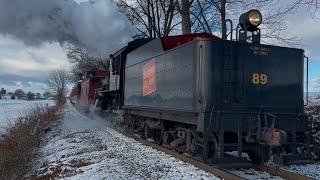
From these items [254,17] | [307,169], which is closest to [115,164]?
[307,169]

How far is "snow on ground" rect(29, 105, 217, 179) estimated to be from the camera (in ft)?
27.7

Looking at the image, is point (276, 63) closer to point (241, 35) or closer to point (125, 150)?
point (241, 35)

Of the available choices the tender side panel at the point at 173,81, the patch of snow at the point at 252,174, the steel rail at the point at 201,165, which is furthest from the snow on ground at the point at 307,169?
the tender side panel at the point at 173,81

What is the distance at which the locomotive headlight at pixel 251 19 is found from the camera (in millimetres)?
9719

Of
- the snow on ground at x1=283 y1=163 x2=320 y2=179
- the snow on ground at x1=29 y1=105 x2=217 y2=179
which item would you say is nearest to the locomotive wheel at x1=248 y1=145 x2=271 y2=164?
the snow on ground at x1=283 y1=163 x2=320 y2=179

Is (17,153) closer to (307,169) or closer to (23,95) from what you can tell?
(307,169)

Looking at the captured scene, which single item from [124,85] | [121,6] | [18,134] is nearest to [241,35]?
[124,85]

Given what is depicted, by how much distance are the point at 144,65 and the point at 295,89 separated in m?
4.85

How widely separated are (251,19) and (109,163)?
14.3 ft

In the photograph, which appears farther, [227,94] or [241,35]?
[241,35]

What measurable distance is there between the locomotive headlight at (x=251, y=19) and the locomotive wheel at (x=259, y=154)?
2594 mm

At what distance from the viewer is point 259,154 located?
938 centimetres

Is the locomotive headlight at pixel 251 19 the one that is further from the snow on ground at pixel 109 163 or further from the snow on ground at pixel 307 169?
the snow on ground at pixel 109 163

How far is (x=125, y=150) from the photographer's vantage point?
11672 millimetres
